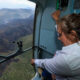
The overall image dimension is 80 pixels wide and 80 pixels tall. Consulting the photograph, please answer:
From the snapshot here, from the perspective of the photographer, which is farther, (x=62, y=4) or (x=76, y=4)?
(x=62, y=4)

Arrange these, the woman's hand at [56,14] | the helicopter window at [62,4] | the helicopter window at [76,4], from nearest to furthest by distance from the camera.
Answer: the helicopter window at [76,4]
the helicopter window at [62,4]
the woman's hand at [56,14]

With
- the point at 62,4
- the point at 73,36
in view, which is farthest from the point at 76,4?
the point at 73,36

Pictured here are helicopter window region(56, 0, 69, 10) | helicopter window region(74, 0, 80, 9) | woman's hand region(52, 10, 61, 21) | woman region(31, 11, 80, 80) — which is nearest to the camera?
woman region(31, 11, 80, 80)

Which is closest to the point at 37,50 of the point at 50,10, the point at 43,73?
the point at 50,10

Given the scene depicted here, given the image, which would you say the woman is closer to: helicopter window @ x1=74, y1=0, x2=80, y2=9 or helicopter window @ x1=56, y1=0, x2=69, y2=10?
helicopter window @ x1=74, y1=0, x2=80, y2=9

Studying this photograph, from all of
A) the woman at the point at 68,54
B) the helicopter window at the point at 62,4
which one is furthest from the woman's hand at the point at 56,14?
the woman at the point at 68,54

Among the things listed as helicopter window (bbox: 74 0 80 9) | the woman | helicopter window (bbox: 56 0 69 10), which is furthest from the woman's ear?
helicopter window (bbox: 56 0 69 10)

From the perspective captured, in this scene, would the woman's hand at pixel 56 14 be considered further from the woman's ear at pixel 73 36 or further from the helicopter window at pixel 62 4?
the woman's ear at pixel 73 36

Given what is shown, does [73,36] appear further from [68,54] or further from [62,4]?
[62,4]

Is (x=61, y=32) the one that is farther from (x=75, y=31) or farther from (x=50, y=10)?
(x=50, y=10)
